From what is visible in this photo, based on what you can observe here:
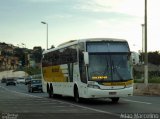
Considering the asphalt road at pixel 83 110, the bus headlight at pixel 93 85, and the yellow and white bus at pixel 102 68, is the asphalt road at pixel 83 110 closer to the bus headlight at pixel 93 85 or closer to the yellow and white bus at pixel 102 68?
the yellow and white bus at pixel 102 68

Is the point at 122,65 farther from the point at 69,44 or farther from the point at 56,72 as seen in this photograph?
the point at 56,72

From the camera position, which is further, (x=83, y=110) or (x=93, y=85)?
(x=93, y=85)

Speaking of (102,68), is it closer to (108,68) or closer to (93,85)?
(108,68)

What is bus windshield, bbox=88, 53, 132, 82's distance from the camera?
970 inches

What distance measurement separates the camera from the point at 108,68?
80.9ft

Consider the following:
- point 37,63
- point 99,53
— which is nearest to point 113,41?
point 99,53

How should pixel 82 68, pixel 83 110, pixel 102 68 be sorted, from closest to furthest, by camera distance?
pixel 83 110, pixel 102 68, pixel 82 68

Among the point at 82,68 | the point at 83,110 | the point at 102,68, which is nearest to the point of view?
the point at 83,110

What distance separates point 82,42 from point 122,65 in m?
2.57

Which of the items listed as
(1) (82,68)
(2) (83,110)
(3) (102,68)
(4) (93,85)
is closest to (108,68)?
(3) (102,68)

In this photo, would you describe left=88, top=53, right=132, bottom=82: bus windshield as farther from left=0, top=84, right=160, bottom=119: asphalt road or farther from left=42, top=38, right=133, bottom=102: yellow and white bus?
left=0, top=84, right=160, bottom=119: asphalt road

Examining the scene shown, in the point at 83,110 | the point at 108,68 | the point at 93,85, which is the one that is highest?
the point at 108,68

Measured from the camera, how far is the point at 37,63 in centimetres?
18725

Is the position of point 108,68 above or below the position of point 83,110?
above
